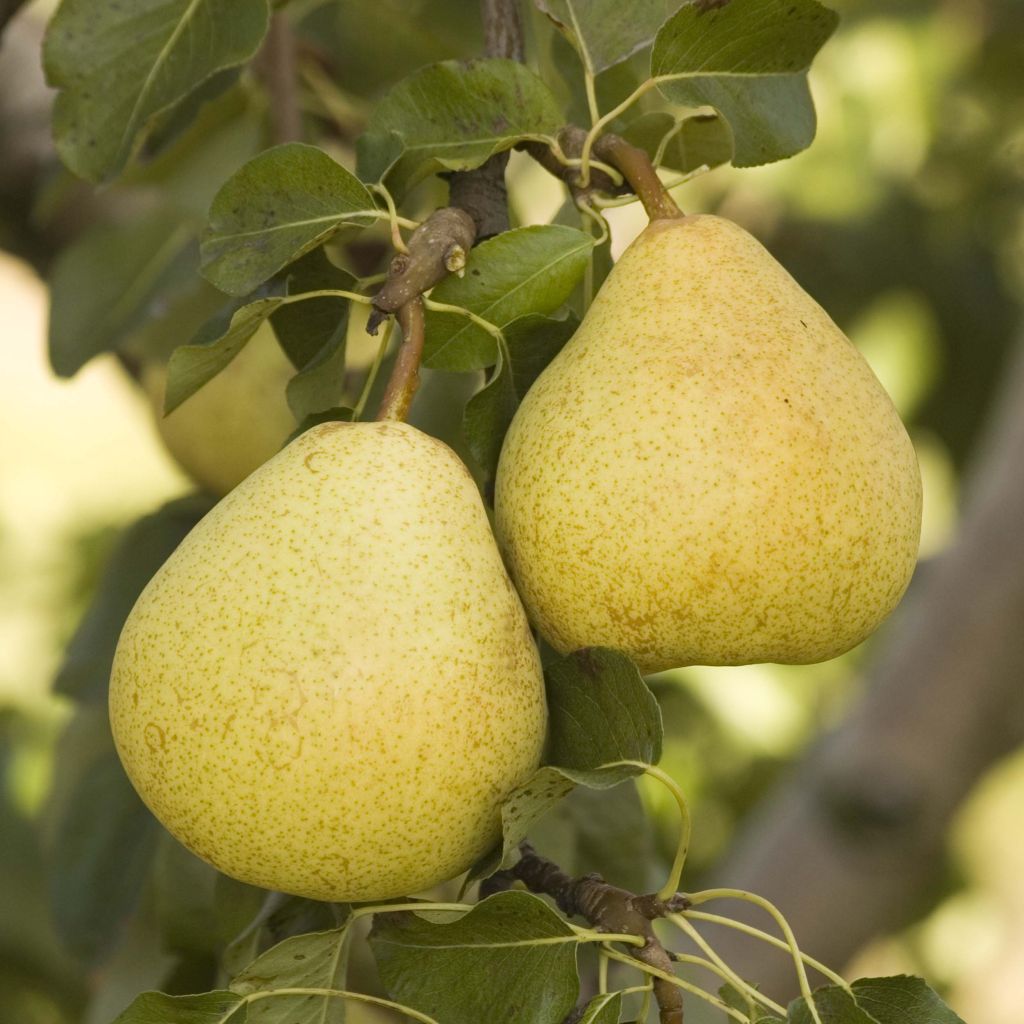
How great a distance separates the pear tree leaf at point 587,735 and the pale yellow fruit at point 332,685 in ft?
0.06

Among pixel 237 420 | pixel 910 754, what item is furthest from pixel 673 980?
pixel 910 754

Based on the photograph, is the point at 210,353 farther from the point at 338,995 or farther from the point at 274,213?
the point at 338,995

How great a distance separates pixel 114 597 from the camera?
4.25ft

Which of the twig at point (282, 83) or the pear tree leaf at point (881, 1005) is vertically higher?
the twig at point (282, 83)

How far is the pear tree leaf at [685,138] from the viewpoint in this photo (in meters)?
0.96

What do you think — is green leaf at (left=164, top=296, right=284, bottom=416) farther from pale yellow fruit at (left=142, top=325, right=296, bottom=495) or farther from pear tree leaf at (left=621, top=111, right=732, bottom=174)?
pale yellow fruit at (left=142, top=325, right=296, bottom=495)

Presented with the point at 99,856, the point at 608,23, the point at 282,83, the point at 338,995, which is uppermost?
the point at 608,23

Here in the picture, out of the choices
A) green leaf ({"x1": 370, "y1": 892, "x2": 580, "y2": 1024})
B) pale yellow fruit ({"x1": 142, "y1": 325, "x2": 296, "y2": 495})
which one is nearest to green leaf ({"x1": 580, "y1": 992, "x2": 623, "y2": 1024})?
green leaf ({"x1": 370, "y1": 892, "x2": 580, "y2": 1024})

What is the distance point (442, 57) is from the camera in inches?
64.7

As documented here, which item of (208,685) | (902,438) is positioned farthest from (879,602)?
(208,685)

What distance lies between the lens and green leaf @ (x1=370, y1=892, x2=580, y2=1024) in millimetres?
737

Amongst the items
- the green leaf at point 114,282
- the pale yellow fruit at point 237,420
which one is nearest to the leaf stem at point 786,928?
the pale yellow fruit at point 237,420

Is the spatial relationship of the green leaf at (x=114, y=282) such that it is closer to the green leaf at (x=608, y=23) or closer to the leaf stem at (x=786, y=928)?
the green leaf at (x=608, y=23)

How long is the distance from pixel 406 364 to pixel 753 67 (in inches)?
11.2
